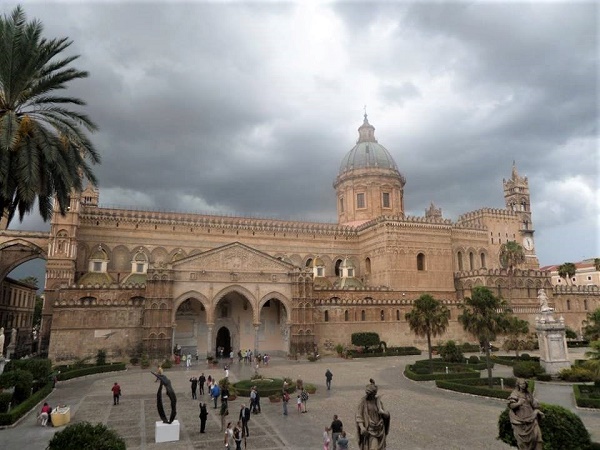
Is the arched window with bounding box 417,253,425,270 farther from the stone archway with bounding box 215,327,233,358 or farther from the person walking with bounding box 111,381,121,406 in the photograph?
the person walking with bounding box 111,381,121,406

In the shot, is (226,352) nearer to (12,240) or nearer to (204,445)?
(12,240)

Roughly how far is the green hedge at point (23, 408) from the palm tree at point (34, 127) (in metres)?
8.16

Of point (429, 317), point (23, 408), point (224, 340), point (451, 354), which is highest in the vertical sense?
point (429, 317)

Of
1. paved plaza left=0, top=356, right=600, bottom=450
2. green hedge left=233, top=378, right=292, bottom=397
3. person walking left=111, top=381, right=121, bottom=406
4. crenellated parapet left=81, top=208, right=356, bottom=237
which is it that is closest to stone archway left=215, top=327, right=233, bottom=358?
paved plaza left=0, top=356, right=600, bottom=450

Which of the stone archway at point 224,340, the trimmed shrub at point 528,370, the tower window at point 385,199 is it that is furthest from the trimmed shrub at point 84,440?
the tower window at point 385,199

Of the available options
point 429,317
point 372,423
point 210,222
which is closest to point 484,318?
point 429,317

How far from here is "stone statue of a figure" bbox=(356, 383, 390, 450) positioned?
823cm

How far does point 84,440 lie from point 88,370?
78.3ft

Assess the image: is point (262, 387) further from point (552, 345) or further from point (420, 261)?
point (420, 261)

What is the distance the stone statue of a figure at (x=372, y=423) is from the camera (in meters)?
8.23

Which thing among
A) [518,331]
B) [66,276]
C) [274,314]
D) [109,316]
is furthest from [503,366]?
[66,276]

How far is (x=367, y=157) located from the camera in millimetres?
64125

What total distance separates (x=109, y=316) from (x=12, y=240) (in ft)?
59.9

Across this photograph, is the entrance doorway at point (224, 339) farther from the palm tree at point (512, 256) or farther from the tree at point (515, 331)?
the palm tree at point (512, 256)
